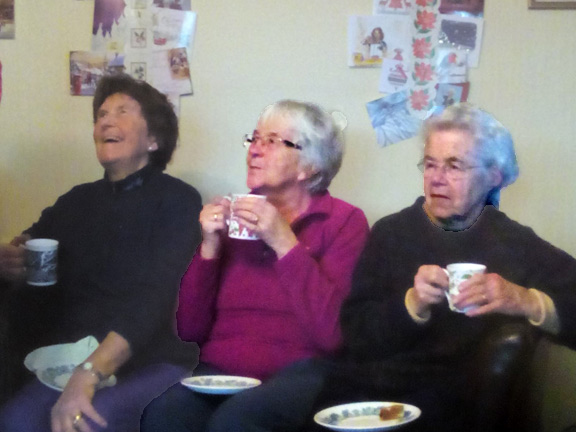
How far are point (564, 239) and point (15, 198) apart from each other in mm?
1418

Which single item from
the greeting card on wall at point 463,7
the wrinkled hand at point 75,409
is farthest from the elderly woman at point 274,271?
the greeting card on wall at point 463,7

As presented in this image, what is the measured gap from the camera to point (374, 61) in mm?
1511

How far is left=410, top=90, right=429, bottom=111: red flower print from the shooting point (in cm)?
151

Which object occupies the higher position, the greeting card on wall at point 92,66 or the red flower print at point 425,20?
the red flower print at point 425,20

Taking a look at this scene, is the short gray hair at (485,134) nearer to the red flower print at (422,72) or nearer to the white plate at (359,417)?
the red flower print at (422,72)

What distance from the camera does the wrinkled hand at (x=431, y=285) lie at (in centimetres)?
103

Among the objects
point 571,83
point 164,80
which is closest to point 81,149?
point 164,80

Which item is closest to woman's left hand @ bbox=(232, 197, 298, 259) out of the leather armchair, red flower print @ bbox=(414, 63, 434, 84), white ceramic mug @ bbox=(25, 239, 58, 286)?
the leather armchair

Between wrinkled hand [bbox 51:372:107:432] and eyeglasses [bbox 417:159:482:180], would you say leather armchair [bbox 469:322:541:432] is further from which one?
wrinkled hand [bbox 51:372:107:432]

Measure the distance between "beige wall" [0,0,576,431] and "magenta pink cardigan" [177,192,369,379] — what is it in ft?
1.10

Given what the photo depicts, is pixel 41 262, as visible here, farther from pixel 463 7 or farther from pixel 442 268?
pixel 463 7

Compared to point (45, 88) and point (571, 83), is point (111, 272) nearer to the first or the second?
point (45, 88)

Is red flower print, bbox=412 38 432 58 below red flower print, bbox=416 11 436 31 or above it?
below

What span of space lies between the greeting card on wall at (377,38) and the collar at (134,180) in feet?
1.90
